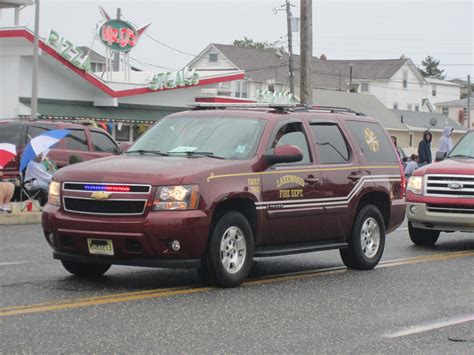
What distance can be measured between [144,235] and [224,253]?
3.15 feet

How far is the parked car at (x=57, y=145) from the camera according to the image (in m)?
19.1

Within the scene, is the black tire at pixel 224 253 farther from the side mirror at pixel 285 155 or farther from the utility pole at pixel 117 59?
the utility pole at pixel 117 59

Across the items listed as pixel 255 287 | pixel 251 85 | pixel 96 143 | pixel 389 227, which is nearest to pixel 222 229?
pixel 255 287

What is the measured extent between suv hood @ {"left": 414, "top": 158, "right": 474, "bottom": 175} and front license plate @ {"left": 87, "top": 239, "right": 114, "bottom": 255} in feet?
22.5

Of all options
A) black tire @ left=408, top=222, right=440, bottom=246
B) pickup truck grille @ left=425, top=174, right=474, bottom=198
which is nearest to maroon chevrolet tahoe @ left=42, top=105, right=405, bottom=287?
pickup truck grille @ left=425, top=174, right=474, bottom=198

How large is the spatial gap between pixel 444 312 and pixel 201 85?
35433 mm

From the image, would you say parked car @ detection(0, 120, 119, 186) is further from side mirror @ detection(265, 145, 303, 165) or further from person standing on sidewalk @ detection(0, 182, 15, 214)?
side mirror @ detection(265, 145, 303, 165)

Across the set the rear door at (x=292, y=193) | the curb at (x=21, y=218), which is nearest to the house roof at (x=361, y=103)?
the curb at (x=21, y=218)

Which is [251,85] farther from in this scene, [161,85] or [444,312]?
[444,312]

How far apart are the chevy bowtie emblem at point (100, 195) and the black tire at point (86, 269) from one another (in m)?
1.09

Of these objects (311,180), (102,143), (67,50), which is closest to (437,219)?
(311,180)

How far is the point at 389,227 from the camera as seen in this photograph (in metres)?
12.2

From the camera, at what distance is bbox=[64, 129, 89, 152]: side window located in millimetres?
19703

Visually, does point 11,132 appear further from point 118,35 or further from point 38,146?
point 118,35
